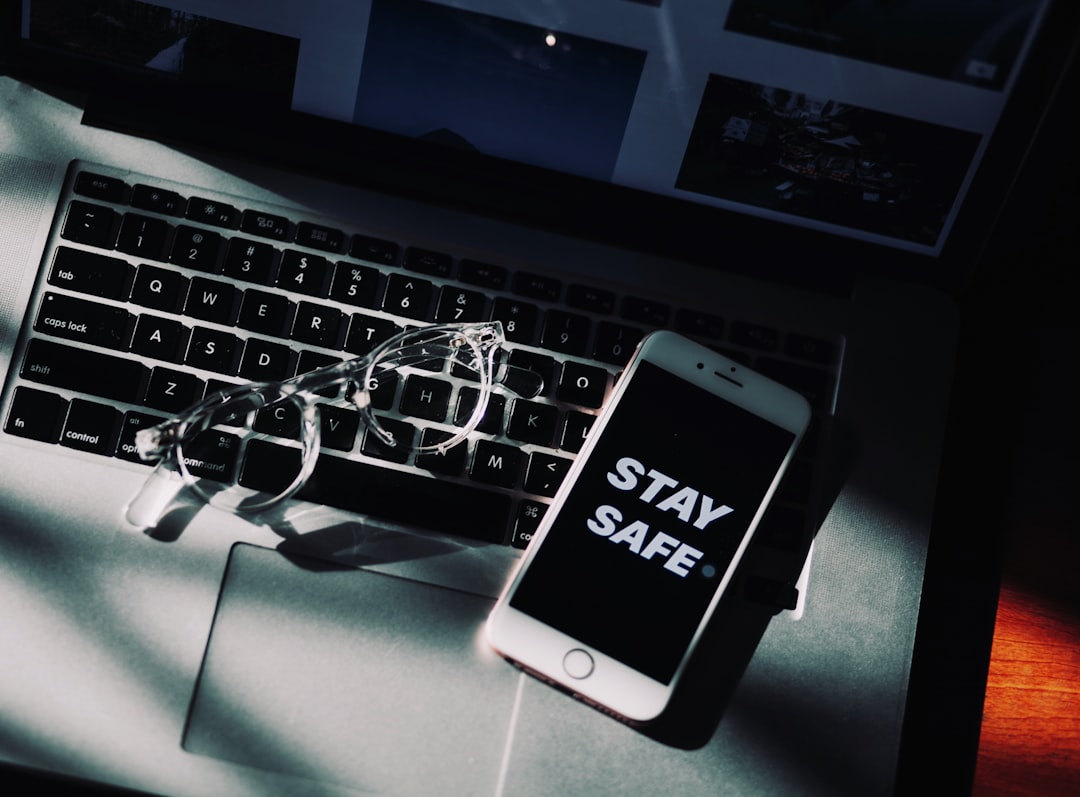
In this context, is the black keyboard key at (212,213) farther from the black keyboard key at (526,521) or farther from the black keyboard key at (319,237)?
the black keyboard key at (526,521)

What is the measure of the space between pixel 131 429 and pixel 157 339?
0.06 metres

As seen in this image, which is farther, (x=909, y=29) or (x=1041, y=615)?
(x=1041, y=615)

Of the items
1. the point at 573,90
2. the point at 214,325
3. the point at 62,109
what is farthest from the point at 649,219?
the point at 62,109

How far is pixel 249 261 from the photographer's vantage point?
594 mm

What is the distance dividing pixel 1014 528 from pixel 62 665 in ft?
2.22

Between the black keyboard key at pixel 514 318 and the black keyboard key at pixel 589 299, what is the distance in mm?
33

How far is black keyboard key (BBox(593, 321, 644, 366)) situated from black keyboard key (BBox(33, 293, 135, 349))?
325 mm

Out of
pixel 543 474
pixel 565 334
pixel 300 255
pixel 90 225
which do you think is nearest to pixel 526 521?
pixel 543 474

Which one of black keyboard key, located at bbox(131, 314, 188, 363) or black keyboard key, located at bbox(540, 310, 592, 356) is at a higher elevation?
black keyboard key, located at bbox(540, 310, 592, 356)

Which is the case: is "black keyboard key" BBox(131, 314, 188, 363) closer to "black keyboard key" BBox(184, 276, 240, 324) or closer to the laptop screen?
"black keyboard key" BBox(184, 276, 240, 324)

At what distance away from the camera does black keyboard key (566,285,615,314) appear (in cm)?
62

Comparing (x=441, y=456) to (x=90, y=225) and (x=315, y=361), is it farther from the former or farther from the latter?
(x=90, y=225)

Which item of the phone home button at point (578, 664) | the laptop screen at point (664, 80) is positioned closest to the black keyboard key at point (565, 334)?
the laptop screen at point (664, 80)

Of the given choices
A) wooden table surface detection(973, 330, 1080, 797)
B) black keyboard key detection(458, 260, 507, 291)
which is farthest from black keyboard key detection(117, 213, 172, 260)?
wooden table surface detection(973, 330, 1080, 797)
